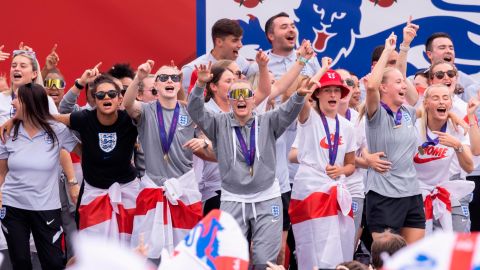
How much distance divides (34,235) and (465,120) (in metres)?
3.80

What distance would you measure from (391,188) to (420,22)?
3097 mm

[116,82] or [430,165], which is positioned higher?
[116,82]

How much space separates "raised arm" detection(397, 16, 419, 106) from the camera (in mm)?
9547

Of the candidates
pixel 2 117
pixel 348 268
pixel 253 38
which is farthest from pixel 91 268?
pixel 253 38

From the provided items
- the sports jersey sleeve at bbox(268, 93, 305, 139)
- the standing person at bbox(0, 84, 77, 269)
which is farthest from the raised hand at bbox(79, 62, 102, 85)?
the sports jersey sleeve at bbox(268, 93, 305, 139)

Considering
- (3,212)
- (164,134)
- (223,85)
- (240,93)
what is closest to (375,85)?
(240,93)

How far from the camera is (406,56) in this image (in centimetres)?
977

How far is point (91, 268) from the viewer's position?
3223mm

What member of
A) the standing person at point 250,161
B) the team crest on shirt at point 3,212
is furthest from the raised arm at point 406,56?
the team crest on shirt at point 3,212

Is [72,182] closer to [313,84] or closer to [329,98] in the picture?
[329,98]

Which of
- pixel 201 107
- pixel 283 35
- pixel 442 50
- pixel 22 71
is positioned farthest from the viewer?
pixel 442 50

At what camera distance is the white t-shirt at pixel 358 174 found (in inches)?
371

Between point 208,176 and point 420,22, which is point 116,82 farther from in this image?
point 420,22

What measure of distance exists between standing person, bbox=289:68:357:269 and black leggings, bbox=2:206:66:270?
1885 millimetres
